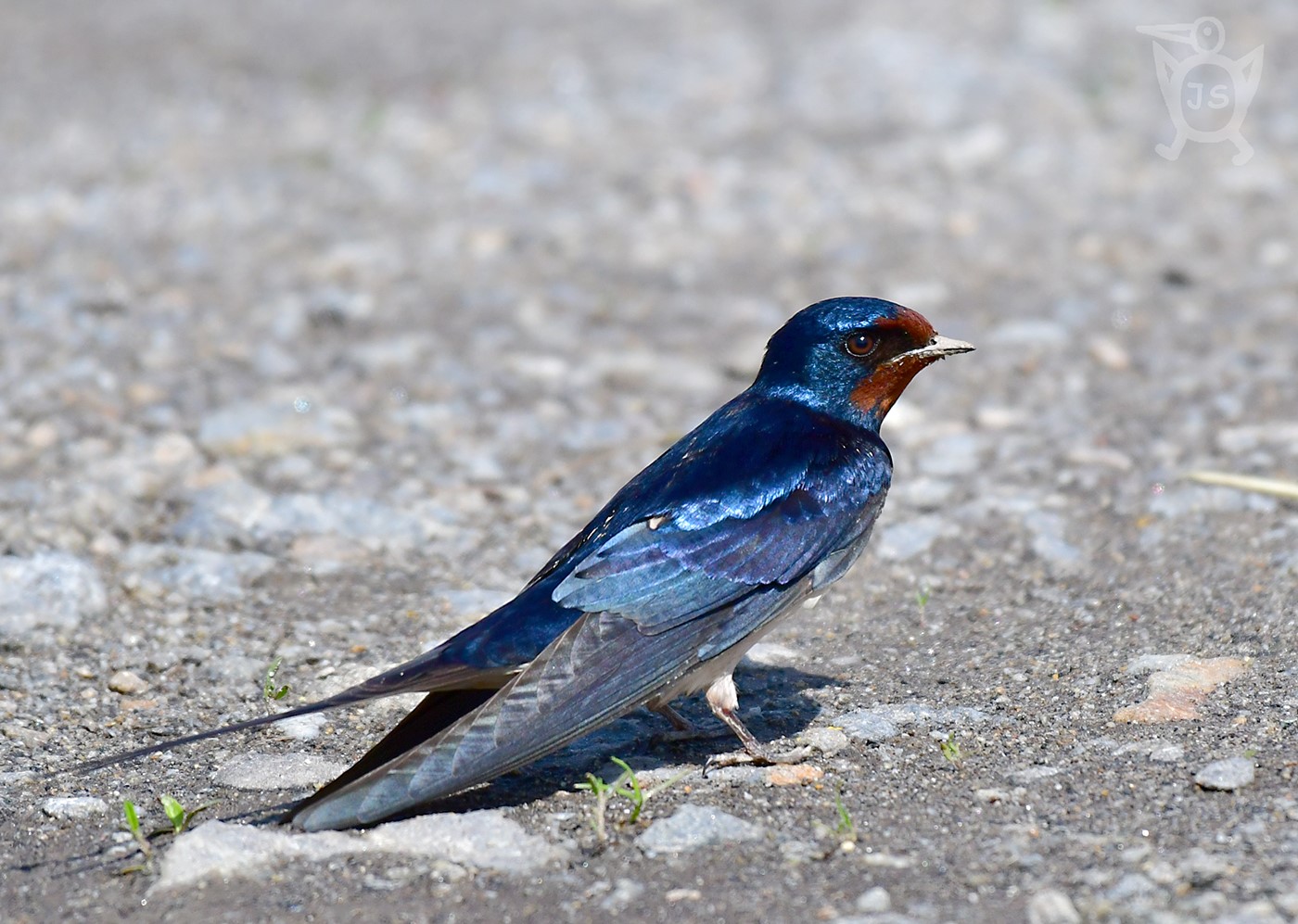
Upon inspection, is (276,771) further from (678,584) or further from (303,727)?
(678,584)

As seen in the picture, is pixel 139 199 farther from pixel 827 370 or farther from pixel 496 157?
pixel 827 370

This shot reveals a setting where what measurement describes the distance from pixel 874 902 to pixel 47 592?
239 cm

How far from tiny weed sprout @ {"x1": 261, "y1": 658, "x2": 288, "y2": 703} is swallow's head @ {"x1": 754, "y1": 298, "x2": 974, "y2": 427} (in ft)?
4.32

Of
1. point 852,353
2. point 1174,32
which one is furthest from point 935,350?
point 1174,32

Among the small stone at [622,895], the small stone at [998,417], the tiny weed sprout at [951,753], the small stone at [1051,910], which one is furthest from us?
the small stone at [998,417]

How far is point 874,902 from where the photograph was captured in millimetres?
2496

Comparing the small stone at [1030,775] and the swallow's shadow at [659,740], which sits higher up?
the small stone at [1030,775]

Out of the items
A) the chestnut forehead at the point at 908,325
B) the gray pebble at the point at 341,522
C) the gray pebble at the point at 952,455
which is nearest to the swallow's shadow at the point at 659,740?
the chestnut forehead at the point at 908,325

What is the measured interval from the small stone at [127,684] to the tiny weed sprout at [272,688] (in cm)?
27

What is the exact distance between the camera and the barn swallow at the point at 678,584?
9.04 ft

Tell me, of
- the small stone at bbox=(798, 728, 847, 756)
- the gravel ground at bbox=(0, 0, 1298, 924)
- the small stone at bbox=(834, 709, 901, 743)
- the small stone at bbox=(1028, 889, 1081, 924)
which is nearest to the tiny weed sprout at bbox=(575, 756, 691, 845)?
the gravel ground at bbox=(0, 0, 1298, 924)

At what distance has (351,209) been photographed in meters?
6.82

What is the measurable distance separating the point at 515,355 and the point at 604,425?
603 mm

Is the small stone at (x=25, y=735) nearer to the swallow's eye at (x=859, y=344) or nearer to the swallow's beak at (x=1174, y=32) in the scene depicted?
the swallow's eye at (x=859, y=344)
